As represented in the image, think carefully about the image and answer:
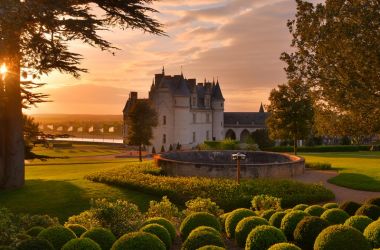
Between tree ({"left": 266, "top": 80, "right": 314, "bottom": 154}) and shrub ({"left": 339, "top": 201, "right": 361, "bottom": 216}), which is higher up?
tree ({"left": 266, "top": 80, "right": 314, "bottom": 154})

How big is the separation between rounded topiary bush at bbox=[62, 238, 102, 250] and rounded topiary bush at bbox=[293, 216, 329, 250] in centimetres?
538

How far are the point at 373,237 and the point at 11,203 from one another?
16.2 m

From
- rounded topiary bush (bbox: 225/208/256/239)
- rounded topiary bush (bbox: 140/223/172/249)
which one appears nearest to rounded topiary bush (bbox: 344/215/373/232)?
rounded topiary bush (bbox: 225/208/256/239)

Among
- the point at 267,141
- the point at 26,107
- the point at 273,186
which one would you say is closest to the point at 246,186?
the point at 273,186

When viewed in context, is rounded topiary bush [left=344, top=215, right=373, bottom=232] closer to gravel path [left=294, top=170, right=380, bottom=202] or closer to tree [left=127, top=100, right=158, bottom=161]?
gravel path [left=294, top=170, right=380, bottom=202]

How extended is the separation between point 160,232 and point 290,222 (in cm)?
382

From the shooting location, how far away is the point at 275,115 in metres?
41.8

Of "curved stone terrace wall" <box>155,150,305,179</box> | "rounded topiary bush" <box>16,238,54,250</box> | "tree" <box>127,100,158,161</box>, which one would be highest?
"tree" <box>127,100,158,161</box>

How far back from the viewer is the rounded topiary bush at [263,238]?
10.1 metres

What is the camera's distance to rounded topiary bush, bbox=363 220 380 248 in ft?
34.0

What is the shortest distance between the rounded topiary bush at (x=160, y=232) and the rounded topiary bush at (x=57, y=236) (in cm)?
195

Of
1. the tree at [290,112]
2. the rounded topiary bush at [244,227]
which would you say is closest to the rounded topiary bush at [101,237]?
the rounded topiary bush at [244,227]

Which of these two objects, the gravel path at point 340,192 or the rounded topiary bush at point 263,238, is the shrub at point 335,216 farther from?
the gravel path at point 340,192

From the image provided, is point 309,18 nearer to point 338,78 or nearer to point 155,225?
point 338,78
